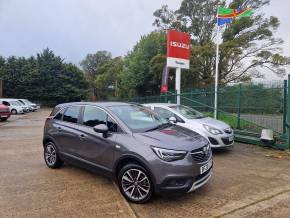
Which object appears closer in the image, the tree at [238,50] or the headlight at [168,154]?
the headlight at [168,154]

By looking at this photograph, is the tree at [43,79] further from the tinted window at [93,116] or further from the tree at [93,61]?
the tinted window at [93,116]

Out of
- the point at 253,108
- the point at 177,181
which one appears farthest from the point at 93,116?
the point at 253,108

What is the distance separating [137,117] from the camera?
18.1 ft

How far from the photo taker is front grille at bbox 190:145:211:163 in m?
4.50

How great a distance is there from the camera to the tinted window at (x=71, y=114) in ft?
20.0

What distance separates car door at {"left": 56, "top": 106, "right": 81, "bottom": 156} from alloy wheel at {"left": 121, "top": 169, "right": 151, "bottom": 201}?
153cm

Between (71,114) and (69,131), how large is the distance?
1.47ft

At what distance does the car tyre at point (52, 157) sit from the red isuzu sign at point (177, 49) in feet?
28.8

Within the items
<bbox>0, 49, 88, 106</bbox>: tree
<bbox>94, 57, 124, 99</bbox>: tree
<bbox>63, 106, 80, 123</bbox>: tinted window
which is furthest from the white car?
<bbox>94, 57, 124, 99</bbox>: tree

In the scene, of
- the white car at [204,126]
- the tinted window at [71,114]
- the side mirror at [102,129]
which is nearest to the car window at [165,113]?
the white car at [204,126]

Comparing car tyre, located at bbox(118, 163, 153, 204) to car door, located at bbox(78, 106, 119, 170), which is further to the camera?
car door, located at bbox(78, 106, 119, 170)

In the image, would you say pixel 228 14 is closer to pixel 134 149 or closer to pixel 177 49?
pixel 177 49

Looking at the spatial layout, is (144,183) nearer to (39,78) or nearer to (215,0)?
(215,0)

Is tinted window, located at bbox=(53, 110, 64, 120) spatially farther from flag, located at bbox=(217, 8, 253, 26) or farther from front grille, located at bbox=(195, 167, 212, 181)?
flag, located at bbox=(217, 8, 253, 26)
